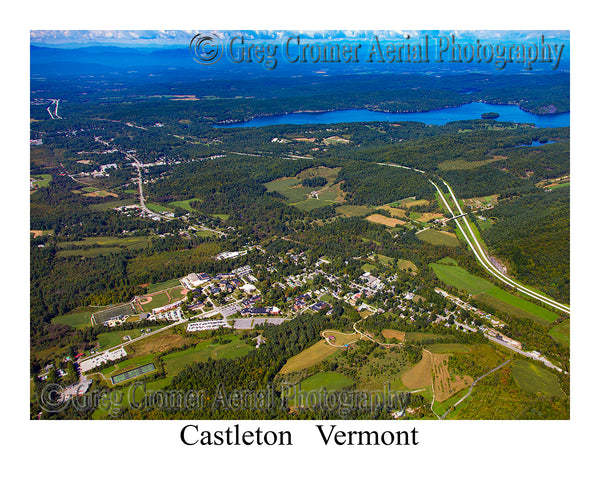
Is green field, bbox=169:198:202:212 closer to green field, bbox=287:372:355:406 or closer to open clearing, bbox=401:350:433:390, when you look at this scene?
green field, bbox=287:372:355:406

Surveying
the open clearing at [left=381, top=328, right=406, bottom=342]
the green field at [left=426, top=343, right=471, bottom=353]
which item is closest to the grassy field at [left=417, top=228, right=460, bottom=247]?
the open clearing at [left=381, top=328, right=406, bottom=342]

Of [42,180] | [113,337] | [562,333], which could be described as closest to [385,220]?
[562,333]

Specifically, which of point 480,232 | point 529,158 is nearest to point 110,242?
point 480,232

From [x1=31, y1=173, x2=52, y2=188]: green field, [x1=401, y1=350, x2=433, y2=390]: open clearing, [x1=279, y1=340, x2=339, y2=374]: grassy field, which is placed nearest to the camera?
[x1=401, y1=350, x2=433, y2=390]: open clearing

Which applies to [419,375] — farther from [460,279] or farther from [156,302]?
[156,302]

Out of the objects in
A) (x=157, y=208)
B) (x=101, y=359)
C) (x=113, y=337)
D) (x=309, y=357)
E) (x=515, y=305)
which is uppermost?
(x=157, y=208)
